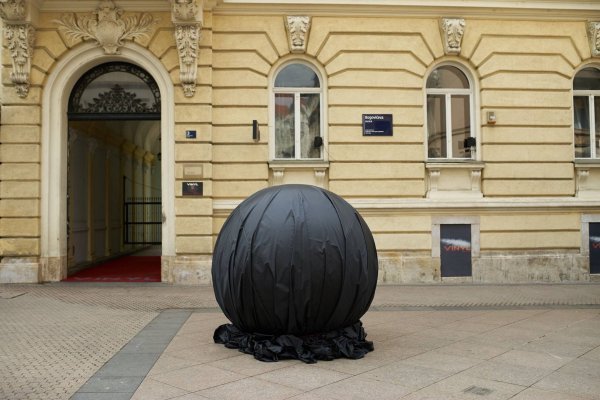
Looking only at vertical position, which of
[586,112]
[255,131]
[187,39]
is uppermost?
[187,39]

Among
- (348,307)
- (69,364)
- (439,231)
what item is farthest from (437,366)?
(439,231)

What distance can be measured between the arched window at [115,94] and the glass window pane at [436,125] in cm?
700

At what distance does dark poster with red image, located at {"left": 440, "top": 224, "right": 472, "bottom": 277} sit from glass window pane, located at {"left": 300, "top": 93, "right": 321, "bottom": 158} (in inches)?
153

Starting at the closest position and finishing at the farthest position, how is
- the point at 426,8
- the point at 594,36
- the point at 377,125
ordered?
the point at 377,125
the point at 426,8
the point at 594,36

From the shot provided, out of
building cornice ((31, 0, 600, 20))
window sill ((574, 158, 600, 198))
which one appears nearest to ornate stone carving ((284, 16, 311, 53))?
building cornice ((31, 0, 600, 20))

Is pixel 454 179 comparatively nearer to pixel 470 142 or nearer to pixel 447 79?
pixel 470 142

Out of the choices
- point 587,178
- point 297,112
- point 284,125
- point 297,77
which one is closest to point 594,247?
point 587,178

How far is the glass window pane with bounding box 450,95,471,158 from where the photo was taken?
568 inches

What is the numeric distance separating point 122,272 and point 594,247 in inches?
498

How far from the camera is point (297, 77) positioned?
562 inches

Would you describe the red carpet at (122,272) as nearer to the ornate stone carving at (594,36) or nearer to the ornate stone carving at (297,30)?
the ornate stone carving at (297,30)

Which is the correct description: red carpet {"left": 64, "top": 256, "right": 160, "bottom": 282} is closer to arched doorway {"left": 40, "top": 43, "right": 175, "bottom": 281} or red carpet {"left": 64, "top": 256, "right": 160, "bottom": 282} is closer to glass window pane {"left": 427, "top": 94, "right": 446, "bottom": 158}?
arched doorway {"left": 40, "top": 43, "right": 175, "bottom": 281}

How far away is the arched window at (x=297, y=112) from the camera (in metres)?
14.2

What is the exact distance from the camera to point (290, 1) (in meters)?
13.7
